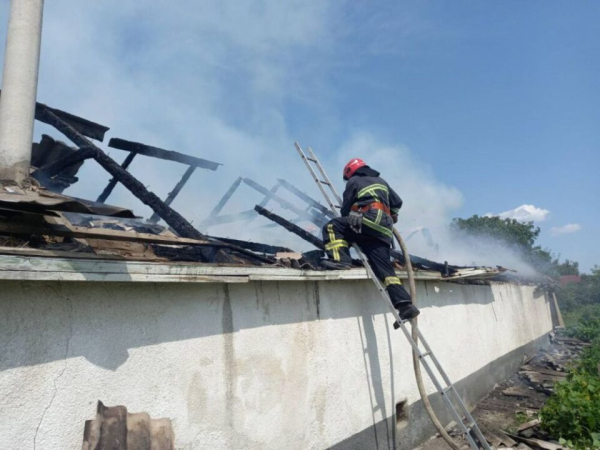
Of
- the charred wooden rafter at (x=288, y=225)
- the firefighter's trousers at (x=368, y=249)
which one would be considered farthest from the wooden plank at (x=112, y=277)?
the charred wooden rafter at (x=288, y=225)

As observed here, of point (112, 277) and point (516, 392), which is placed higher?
point (112, 277)

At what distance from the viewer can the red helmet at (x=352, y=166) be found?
5344mm

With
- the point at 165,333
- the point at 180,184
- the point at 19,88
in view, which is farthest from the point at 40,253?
the point at 180,184

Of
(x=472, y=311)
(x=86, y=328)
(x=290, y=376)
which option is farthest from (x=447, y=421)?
(x=86, y=328)

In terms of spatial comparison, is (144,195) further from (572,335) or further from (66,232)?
(572,335)

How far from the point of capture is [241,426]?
333cm

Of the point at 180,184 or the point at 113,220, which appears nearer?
the point at 113,220

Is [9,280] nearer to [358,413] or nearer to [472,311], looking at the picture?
[358,413]

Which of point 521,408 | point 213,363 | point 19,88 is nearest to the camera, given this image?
point 213,363

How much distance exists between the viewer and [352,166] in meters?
5.38

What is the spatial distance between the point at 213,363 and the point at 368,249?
7.83 feet

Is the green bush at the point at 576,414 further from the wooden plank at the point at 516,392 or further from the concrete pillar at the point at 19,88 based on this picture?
the concrete pillar at the point at 19,88

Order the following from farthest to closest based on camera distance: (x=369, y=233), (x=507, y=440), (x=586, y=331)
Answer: (x=586, y=331) → (x=507, y=440) → (x=369, y=233)

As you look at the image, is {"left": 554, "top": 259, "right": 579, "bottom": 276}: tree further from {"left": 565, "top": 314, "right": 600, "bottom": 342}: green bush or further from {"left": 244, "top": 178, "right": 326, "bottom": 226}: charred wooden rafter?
{"left": 244, "top": 178, "right": 326, "bottom": 226}: charred wooden rafter
